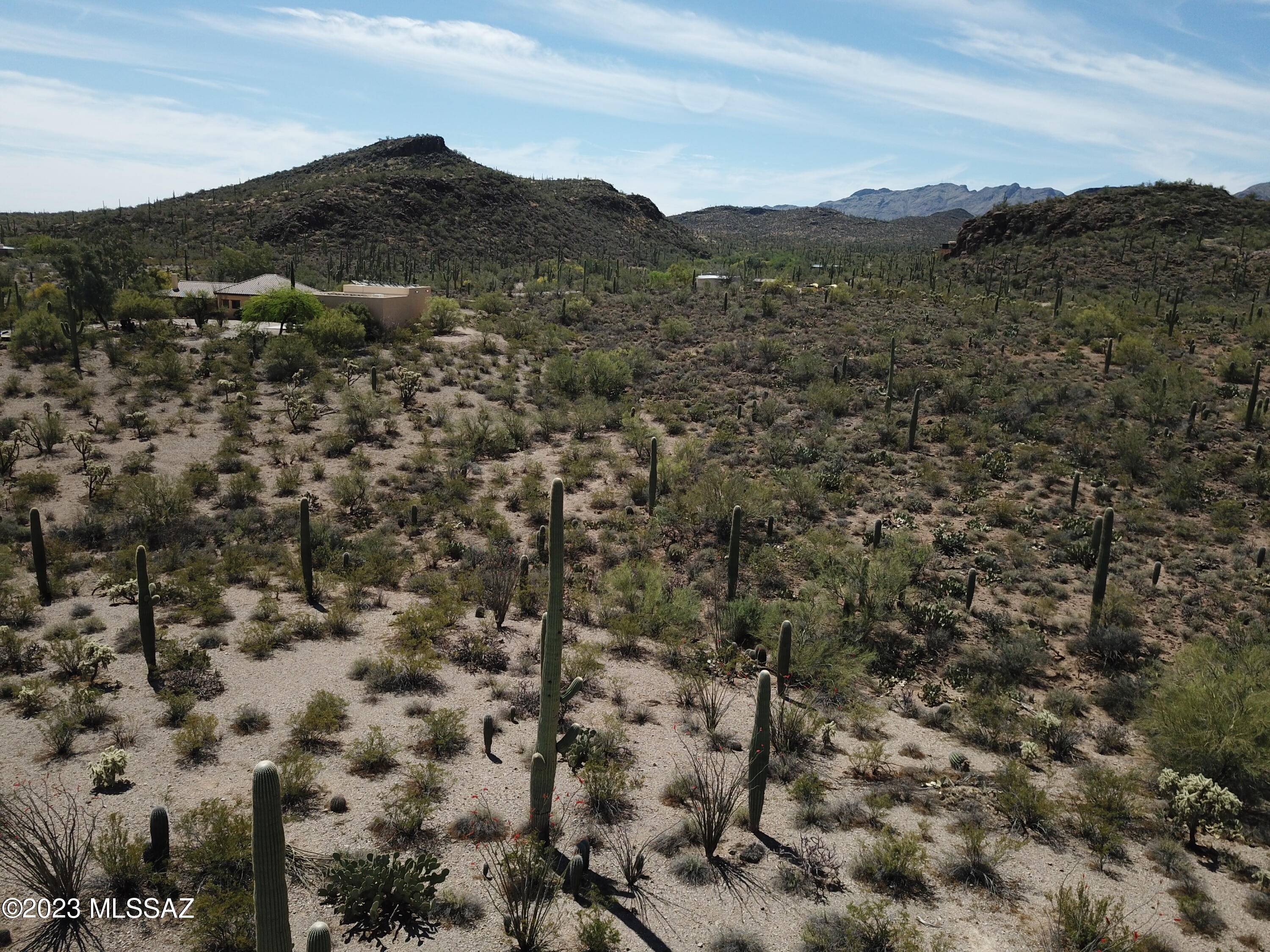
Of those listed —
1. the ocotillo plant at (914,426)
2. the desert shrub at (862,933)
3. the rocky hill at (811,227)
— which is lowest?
the desert shrub at (862,933)

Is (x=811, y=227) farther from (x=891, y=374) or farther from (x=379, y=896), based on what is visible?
(x=379, y=896)

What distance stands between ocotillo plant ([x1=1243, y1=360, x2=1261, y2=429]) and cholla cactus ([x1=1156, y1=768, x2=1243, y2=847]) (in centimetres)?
2300

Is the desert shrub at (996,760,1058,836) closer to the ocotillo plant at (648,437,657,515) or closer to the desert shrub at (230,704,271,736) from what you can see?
the desert shrub at (230,704,271,736)

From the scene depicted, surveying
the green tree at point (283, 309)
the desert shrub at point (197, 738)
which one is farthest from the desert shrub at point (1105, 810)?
the green tree at point (283, 309)

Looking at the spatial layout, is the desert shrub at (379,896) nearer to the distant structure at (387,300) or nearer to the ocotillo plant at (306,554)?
the ocotillo plant at (306,554)

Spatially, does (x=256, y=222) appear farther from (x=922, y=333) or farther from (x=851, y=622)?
(x=851, y=622)

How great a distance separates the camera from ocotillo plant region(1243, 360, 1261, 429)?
27328 mm

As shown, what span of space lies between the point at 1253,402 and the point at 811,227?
439ft

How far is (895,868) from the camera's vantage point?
28.6 feet

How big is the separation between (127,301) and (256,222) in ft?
129

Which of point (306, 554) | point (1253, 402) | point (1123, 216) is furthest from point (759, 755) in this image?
point (1123, 216)

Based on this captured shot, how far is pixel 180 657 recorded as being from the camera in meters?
13.2

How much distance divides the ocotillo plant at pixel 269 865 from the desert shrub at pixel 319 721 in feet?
18.7

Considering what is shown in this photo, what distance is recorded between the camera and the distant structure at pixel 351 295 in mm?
41031
